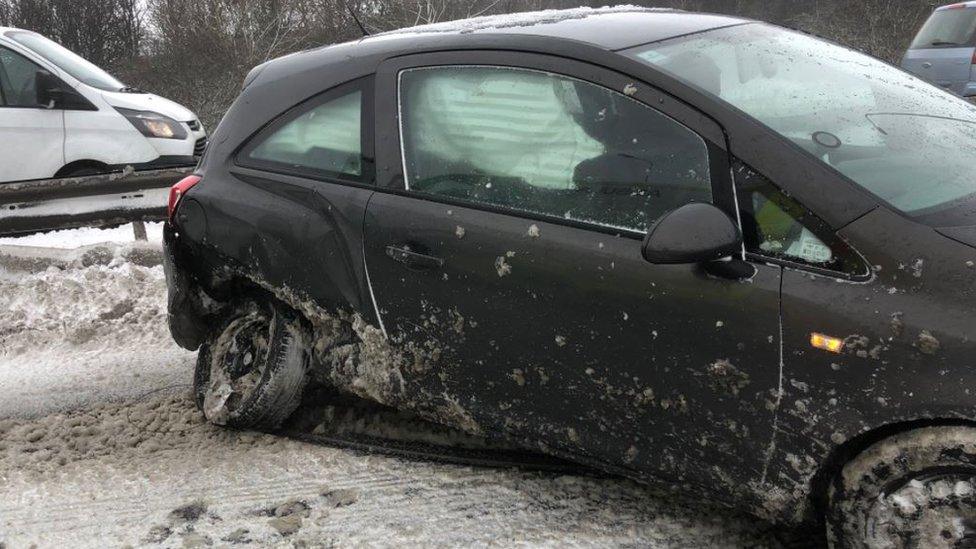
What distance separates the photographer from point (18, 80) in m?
7.93

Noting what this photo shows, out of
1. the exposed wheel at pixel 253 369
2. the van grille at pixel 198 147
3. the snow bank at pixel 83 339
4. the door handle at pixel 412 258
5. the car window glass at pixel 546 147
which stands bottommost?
the snow bank at pixel 83 339

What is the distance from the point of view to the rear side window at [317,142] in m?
3.40

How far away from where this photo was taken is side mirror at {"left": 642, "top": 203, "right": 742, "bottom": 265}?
241 centimetres

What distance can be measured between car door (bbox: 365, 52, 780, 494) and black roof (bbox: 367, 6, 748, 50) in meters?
0.19

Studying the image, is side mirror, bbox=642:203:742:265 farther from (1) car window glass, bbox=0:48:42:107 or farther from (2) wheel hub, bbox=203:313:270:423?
(1) car window glass, bbox=0:48:42:107

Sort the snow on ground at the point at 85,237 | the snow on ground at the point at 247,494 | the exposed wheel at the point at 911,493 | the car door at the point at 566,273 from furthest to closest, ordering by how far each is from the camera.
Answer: the snow on ground at the point at 85,237
the snow on ground at the point at 247,494
the car door at the point at 566,273
the exposed wheel at the point at 911,493

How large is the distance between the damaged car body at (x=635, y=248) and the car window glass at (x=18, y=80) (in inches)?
197

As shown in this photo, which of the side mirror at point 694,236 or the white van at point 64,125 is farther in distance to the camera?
the white van at point 64,125

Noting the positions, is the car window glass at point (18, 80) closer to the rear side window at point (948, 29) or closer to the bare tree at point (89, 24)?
the rear side window at point (948, 29)

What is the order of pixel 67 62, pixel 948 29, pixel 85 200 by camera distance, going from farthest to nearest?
1. pixel 948 29
2. pixel 67 62
3. pixel 85 200

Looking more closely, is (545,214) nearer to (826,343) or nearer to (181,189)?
(826,343)

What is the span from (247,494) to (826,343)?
2297 mm

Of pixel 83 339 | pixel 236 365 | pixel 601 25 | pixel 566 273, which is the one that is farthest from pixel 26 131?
pixel 566 273

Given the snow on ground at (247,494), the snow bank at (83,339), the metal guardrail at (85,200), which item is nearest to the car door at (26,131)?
the metal guardrail at (85,200)
